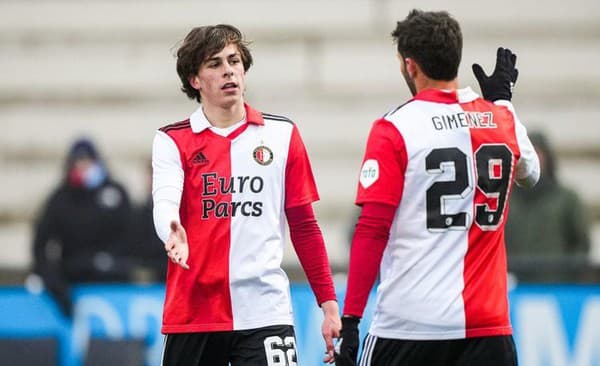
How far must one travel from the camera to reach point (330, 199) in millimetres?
13789

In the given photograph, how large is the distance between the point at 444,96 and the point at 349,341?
1.11 metres

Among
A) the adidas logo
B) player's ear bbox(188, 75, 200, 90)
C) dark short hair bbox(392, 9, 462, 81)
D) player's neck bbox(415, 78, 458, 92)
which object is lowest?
the adidas logo

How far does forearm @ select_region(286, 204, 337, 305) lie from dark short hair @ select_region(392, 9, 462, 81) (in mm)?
928

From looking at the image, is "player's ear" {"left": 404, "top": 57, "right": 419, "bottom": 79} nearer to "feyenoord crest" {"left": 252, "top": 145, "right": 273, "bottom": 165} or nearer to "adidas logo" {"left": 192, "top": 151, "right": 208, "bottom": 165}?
"feyenoord crest" {"left": 252, "top": 145, "right": 273, "bottom": 165}

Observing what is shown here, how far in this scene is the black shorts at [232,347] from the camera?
A: 7070 millimetres

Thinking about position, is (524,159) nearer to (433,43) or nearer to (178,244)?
(433,43)

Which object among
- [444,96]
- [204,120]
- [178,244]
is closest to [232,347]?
[178,244]

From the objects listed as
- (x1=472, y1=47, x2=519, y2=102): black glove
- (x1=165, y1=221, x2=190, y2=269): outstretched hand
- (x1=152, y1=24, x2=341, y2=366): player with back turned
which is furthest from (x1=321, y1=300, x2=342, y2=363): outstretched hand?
(x1=472, y1=47, x2=519, y2=102): black glove

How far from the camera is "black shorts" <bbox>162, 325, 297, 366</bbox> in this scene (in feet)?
23.2

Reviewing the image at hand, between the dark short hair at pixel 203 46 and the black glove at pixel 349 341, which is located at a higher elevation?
the dark short hair at pixel 203 46

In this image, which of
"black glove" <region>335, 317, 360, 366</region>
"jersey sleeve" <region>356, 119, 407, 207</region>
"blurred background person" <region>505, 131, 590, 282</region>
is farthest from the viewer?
"blurred background person" <region>505, 131, 590, 282</region>

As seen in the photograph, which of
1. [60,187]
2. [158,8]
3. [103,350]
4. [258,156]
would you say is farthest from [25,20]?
[258,156]

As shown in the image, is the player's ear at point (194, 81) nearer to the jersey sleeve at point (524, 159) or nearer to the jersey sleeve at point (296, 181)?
the jersey sleeve at point (296, 181)

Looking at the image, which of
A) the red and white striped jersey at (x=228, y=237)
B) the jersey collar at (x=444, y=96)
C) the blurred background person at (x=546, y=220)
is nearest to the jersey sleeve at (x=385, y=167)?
the jersey collar at (x=444, y=96)
